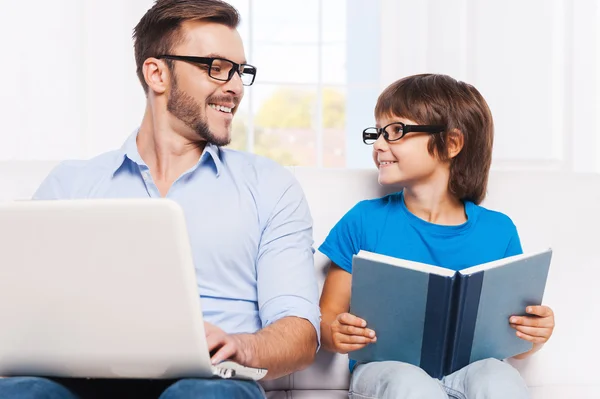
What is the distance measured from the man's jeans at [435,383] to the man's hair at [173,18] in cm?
79

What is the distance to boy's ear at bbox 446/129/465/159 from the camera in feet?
5.61

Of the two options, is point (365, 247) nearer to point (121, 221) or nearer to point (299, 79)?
point (121, 221)

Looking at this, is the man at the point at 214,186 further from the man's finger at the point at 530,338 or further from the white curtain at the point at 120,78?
the white curtain at the point at 120,78

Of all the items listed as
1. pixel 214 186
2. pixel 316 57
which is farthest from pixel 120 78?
pixel 214 186

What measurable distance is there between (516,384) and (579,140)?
238cm

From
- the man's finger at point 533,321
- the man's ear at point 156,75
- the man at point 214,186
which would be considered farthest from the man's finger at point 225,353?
the man's ear at point 156,75

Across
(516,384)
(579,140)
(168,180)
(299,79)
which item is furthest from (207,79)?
(299,79)

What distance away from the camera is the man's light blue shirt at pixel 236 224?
1.40m

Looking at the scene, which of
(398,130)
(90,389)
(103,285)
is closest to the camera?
(103,285)

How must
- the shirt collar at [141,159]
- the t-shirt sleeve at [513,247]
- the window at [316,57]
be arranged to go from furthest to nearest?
the window at [316,57] < the t-shirt sleeve at [513,247] < the shirt collar at [141,159]

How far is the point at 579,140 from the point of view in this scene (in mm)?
3473

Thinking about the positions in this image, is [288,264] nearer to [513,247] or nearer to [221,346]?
[221,346]

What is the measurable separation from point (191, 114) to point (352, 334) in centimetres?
58

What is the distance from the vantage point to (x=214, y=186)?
151cm
